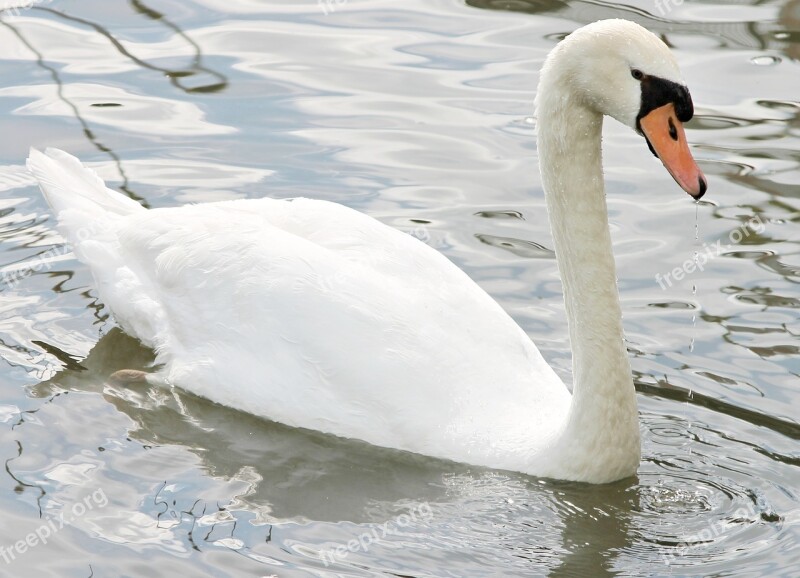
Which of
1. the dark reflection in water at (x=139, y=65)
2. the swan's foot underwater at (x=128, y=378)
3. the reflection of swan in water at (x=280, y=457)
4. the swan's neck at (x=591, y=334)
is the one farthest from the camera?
the dark reflection in water at (x=139, y=65)

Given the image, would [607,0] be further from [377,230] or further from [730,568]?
[730,568]

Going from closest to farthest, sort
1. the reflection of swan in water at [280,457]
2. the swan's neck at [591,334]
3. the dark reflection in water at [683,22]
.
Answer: the swan's neck at [591,334]
the reflection of swan in water at [280,457]
the dark reflection in water at [683,22]

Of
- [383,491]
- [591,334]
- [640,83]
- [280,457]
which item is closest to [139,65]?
[280,457]

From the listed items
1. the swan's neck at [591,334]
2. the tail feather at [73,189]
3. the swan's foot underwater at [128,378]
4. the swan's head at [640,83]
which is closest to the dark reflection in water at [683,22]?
the tail feather at [73,189]

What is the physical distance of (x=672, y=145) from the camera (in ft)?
19.3

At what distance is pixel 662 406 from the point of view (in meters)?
7.24

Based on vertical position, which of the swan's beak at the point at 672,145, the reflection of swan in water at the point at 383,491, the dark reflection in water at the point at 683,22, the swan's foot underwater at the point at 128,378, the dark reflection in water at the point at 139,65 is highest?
the swan's beak at the point at 672,145

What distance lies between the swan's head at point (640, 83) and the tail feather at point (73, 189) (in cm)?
328

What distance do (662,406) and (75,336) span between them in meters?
3.16

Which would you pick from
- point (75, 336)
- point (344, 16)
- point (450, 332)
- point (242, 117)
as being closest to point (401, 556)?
point (450, 332)

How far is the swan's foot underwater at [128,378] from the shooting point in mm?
7637

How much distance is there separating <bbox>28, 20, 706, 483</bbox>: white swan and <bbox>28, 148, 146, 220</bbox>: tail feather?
512 millimetres

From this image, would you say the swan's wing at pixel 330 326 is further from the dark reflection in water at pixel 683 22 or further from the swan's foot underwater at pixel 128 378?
the dark reflection in water at pixel 683 22

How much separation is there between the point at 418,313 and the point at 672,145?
5.15ft
